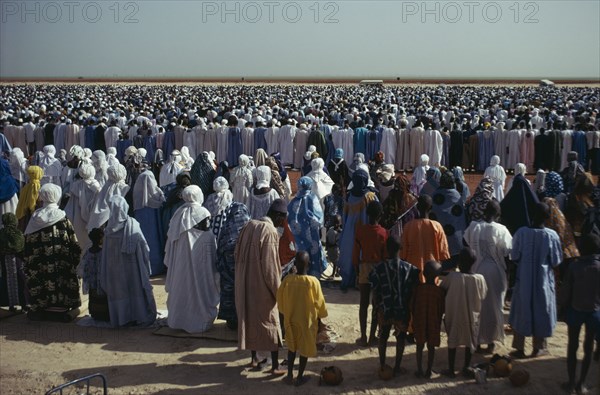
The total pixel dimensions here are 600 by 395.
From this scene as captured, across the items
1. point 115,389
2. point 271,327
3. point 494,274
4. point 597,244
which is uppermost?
point 597,244

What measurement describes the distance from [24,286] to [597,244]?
556cm

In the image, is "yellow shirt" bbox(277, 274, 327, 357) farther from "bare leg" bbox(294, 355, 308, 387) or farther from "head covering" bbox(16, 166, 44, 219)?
"head covering" bbox(16, 166, 44, 219)

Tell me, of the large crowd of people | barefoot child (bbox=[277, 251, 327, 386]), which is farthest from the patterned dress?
barefoot child (bbox=[277, 251, 327, 386])

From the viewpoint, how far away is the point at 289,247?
5.53 metres

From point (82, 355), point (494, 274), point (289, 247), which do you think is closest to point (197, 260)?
point (289, 247)

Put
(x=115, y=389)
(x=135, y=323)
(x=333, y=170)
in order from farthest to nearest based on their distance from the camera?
(x=333, y=170) < (x=135, y=323) < (x=115, y=389)

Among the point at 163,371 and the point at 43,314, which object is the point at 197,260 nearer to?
the point at 163,371

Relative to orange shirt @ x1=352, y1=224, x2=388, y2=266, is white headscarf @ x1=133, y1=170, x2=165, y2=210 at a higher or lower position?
higher

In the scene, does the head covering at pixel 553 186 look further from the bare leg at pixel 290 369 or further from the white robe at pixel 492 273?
the bare leg at pixel 290 369

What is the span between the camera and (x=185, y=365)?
527 cm

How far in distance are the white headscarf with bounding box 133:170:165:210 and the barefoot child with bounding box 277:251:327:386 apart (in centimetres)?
331

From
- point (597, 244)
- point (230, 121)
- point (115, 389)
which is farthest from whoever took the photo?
point (230, 121)

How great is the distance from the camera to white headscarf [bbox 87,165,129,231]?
21.7ft

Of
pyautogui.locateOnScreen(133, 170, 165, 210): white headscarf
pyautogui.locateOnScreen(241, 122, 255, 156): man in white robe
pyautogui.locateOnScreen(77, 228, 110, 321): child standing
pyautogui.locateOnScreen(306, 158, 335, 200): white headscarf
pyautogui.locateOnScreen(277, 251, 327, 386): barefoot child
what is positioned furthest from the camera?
pyautogui.locateOnScreen(241, 122, 255, 156): man in white robe
